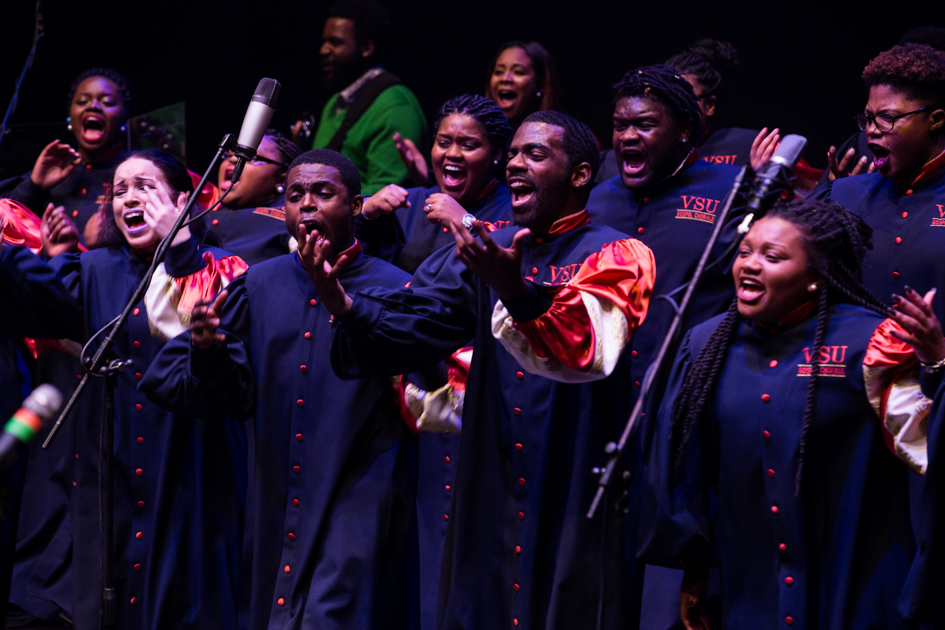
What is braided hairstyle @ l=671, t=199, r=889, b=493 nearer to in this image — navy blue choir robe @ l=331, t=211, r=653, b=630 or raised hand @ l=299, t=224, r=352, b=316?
navy blue choir robe @ l=331, t=211, r=653, b=630

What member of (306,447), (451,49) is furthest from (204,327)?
(451,49)

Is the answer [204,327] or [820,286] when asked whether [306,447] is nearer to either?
[204,327]

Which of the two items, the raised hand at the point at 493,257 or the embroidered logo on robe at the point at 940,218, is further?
the embroidered logo on robe at the point at 940,218

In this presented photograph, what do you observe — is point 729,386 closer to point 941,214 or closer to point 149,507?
point 941,214

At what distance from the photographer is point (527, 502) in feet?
10.4

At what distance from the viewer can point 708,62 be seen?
4.87 m

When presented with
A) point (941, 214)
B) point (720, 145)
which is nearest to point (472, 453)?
point (941, 214)

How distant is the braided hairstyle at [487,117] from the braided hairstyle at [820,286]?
4.93 feet

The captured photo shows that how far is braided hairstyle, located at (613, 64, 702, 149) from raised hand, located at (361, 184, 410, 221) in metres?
0.93

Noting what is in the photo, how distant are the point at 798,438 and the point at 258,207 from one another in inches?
121

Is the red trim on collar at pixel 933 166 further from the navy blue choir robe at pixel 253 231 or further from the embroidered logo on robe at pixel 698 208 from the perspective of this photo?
the navy blue choir robe at pixel 253 231

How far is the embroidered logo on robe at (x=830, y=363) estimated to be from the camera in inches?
116

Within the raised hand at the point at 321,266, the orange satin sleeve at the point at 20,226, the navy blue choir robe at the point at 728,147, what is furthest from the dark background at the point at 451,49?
the raised hand at the point at 321,266

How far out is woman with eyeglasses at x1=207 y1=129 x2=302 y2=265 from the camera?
16.4 feet
